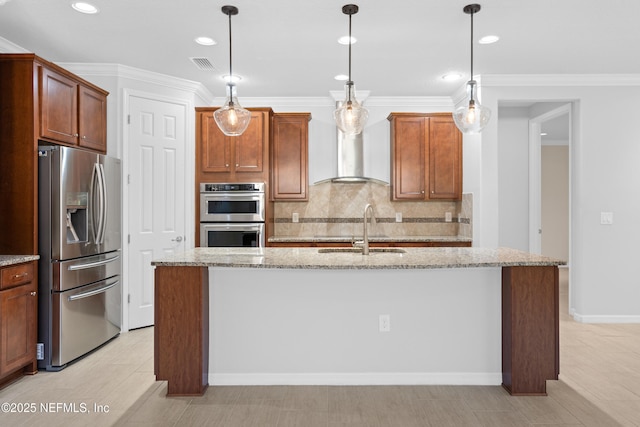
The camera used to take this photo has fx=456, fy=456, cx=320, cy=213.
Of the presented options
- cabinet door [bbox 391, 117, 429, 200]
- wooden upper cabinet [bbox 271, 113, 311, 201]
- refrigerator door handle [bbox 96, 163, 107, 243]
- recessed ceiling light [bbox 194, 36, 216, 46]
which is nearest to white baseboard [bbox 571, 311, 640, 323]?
cabinet door [bbox 391, 117, 429, 200]

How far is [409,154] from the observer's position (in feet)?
17.8

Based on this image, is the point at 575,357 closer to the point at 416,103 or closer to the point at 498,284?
the point at 498,284

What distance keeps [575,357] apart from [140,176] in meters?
4.23

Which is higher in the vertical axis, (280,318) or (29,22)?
(29,22)

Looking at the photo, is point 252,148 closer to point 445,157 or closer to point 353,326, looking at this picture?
point 445,157

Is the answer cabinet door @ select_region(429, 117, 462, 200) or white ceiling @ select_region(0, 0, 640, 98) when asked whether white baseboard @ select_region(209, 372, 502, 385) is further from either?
cabinet door @ select_region(429, 117, 462, 200)

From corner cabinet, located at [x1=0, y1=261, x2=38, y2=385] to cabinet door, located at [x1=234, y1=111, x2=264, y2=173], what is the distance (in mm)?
2402

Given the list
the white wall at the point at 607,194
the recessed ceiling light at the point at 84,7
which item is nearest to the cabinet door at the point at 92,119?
the recessed ceiling light at the point at 84,7

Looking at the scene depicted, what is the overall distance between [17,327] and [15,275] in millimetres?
354

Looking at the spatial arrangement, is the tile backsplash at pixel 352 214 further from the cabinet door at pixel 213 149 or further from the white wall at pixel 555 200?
the white wall at pixel 555 200

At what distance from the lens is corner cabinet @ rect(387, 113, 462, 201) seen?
538cm

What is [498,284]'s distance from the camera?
3.05m

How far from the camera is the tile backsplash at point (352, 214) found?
5.78 meters

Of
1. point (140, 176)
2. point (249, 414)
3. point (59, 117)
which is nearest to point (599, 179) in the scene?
point (249, 414)
